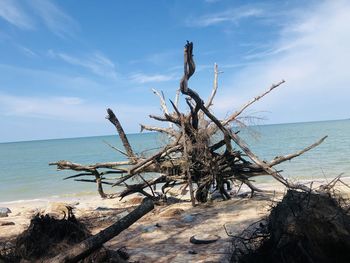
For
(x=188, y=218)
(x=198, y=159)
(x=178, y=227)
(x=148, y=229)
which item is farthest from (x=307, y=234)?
(x=198, y=159)

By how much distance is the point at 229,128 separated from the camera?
Answer: 9.25 metres

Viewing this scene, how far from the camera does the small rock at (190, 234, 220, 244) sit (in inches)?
228

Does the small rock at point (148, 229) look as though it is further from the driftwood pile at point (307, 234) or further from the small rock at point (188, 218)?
the driftwood pile at point (307, 234)

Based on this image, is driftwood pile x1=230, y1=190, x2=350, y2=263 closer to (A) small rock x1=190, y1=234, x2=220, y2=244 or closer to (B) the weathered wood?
(A) small rock x1=190, y1=234, x2=220, y2=244

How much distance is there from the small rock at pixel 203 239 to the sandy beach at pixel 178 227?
76 millimetres

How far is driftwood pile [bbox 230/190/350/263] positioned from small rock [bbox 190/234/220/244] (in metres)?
2.19

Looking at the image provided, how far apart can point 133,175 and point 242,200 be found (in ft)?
8.64

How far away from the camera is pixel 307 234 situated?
3.21 m

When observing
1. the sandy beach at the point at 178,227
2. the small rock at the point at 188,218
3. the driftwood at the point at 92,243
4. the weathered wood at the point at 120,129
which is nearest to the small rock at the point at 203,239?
the sandy beach at the point at 178,227

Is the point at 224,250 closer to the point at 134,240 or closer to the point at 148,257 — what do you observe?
the point at 148,257

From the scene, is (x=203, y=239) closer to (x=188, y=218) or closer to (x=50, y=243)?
(x=188, y=218)

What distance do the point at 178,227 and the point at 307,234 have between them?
4.05m

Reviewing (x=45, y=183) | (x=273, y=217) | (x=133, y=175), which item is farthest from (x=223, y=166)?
(x=45, y=183)

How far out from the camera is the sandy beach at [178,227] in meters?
5.40
